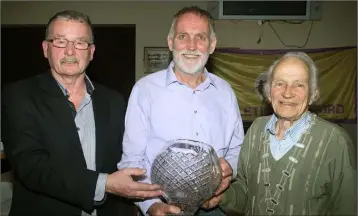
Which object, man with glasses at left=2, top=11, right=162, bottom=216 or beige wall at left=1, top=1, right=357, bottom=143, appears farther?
beige wall at left=1, top=1, right=357, bottom=143

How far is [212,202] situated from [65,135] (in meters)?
0.58

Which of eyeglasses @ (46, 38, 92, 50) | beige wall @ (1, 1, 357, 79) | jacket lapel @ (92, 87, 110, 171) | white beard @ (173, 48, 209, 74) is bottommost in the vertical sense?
jacket lapel @ (92, 87, 110, 171)

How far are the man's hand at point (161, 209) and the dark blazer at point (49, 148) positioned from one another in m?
0.21

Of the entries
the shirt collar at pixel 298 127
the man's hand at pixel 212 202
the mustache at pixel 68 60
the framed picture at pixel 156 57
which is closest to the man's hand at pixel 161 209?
the man's hand at pixel 212 202

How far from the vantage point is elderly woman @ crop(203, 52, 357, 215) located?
1100mm

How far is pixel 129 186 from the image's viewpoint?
111 cm

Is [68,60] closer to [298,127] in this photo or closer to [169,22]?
[298,127]

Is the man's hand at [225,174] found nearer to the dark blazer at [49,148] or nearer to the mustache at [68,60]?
the dark blazer at [49,148]

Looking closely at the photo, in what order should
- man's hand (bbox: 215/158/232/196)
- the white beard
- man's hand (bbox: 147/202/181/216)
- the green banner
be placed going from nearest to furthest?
man's hand (bbox: 147/202/181/216) < man's hand (bbox: 215/158/232/196) < the white beard < the green banner

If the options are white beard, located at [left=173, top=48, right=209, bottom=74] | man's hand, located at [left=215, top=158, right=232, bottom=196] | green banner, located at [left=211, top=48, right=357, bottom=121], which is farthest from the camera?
green banner, located at [left=211, top=48, right=357, bottom=121]

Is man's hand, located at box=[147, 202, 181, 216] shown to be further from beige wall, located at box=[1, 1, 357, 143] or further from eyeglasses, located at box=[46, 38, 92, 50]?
beige wall, located at box=[1, 1, 357, 143]

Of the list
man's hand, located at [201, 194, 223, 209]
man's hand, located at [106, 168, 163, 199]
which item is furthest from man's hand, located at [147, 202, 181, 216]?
man's hand, located at [201, 194, 223, 209]

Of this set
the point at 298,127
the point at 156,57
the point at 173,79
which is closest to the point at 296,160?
the point at 298,127

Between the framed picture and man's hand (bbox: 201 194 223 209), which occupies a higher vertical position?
the framed picture
